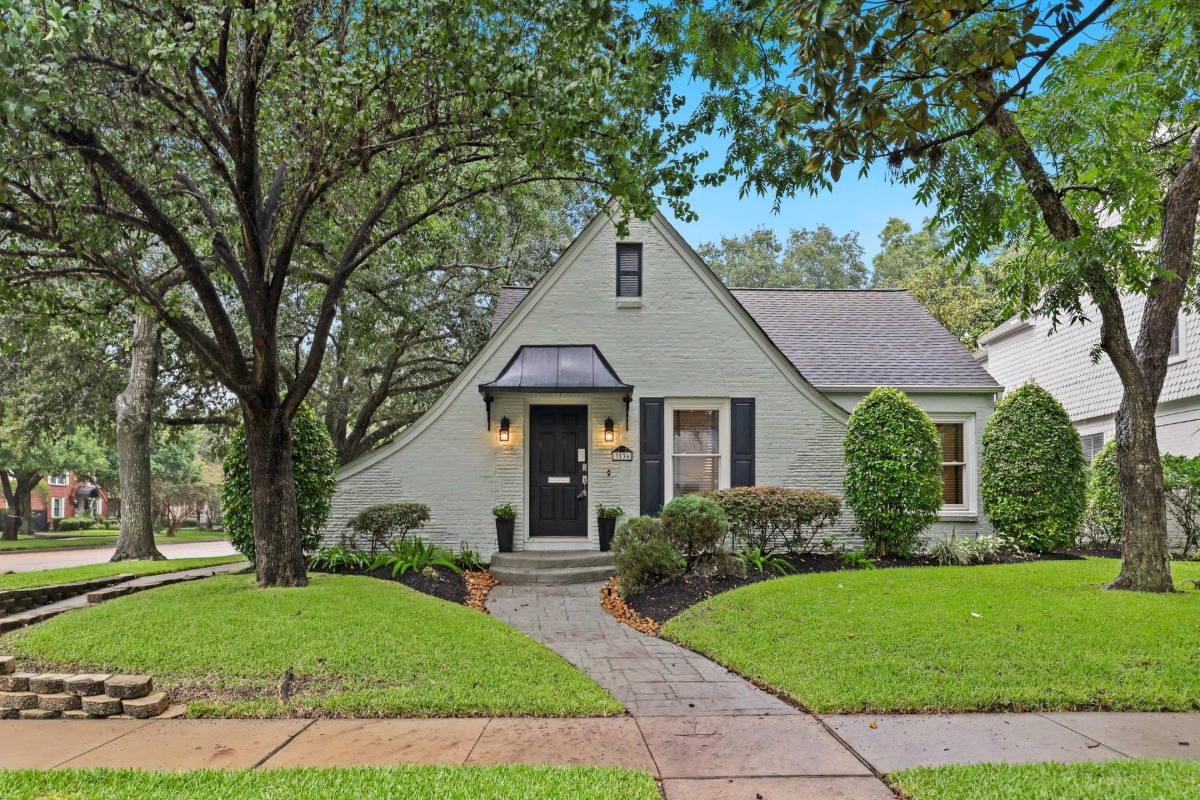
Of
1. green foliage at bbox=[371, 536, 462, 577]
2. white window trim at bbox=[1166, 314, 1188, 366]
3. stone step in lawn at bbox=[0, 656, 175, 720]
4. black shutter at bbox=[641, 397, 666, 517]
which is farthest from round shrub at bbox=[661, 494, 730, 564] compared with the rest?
white window trim at bbox=[1166, 314, 1188, 366]

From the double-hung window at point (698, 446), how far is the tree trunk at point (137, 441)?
10.6 m

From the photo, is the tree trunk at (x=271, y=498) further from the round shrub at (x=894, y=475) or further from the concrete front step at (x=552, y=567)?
the round shrub at (x=894, y=475)

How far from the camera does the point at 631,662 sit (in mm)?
5785

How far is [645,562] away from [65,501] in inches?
2249

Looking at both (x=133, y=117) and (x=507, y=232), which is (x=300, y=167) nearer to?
(x=133, y=117)

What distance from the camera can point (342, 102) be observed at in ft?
19.4

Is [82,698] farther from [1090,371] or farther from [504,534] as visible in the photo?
[1090,371]

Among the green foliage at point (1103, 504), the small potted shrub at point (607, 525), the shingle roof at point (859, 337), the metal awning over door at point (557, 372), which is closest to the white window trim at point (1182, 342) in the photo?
the green foliage at point (1103, 504)

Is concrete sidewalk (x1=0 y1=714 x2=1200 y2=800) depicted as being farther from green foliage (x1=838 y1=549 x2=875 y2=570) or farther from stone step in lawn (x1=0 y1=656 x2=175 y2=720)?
green foliage (x1=838 y1=549 x2=875 y2=570)

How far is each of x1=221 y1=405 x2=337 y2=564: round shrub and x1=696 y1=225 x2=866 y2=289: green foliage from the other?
3340 cm

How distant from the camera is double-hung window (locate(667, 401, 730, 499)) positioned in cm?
1108

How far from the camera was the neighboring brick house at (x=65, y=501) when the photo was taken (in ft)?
130

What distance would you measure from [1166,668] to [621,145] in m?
6.15

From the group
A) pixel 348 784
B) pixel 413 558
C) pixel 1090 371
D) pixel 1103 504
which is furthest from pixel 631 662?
pixel 1090 371
